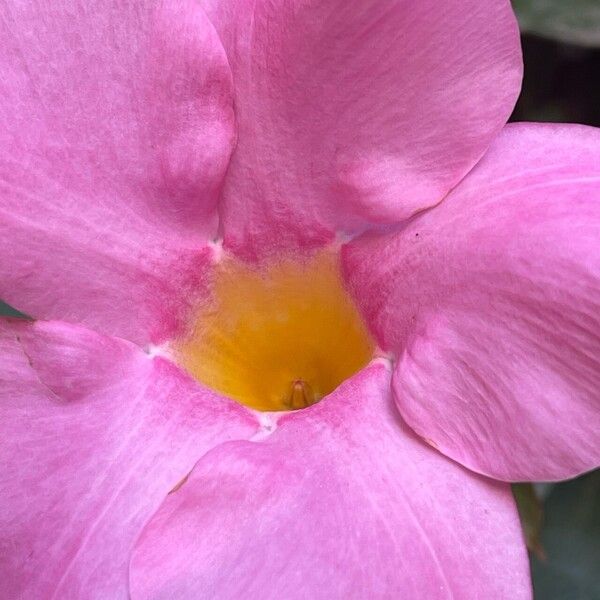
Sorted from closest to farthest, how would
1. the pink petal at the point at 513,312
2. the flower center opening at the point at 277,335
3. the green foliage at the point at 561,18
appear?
the pink petal at the point at 513,312 → the flower center opening at the point at 277,335 → the green foliage at the point at 561,18

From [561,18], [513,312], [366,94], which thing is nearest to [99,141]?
[366,94]

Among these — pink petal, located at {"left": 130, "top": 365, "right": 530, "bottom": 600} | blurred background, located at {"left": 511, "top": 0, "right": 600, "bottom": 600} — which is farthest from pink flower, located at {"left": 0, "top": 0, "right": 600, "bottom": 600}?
blurred background, located at {"left": 511, "top": 0, "right": 600, "bottom": 600}

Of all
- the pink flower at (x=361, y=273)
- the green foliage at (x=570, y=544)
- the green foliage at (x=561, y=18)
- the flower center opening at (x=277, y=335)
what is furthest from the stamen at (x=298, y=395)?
the green foliage at (x=561, y=18)

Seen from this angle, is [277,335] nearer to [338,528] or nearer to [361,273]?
[361,273]

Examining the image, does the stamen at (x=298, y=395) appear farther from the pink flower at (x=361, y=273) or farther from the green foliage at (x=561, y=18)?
the green foliage at (x=561, y=18)

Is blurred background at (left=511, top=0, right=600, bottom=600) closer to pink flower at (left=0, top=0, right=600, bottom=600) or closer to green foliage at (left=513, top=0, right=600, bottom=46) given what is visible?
green foliage at (left=513, top=0, right=600, bottom=46)

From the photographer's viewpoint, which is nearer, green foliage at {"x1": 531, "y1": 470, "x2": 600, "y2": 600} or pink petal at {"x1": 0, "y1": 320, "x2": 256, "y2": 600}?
pink petal at {"x1": 0, "y1": 320, "x2": 256, "y2": 600}
